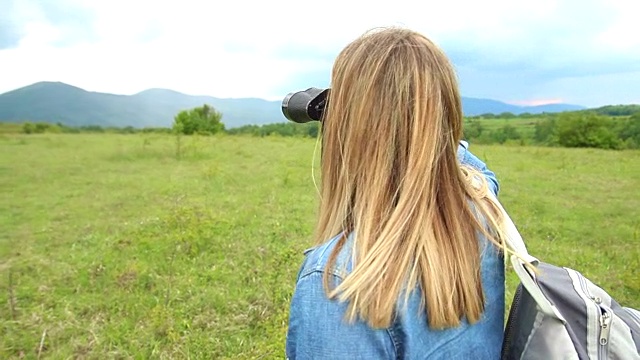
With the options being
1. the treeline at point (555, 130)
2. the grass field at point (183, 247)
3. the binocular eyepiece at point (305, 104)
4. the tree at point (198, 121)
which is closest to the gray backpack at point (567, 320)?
the binocular eyepiece at point (305, 104)

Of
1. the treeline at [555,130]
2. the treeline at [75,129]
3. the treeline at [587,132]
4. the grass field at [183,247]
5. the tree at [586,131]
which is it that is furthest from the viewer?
the tree at [586,131]

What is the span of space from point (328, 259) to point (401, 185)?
18cm

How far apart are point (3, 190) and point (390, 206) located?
26.1 feet

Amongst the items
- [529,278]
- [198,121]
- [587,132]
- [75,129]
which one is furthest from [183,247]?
[587,132]

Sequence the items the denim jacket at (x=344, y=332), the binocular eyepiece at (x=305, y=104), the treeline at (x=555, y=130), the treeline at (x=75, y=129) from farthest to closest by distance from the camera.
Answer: the treeline at (x=555, y=130) → the treeline at (x=75, y=129) → the binocular eyepiece at (x=305, y=104) → the denim jacket at (x=344, y=332)

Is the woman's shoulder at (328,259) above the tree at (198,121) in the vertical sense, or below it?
above

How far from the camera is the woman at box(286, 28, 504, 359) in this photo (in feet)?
2.93

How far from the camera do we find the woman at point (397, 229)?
0.89 meters

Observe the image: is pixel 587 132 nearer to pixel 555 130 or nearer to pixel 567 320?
pixel 555 130

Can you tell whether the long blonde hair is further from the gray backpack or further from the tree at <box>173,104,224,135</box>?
the tree at <box>173,104,224,135</box>

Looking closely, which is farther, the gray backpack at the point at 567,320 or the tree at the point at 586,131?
the tree at the point at 586,131

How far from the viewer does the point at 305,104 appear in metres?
1.25

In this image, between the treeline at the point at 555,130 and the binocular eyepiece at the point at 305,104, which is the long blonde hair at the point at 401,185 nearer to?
the binocular eyepiece at the point at 305,104

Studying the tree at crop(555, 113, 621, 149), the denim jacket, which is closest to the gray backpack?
the denim jacket
